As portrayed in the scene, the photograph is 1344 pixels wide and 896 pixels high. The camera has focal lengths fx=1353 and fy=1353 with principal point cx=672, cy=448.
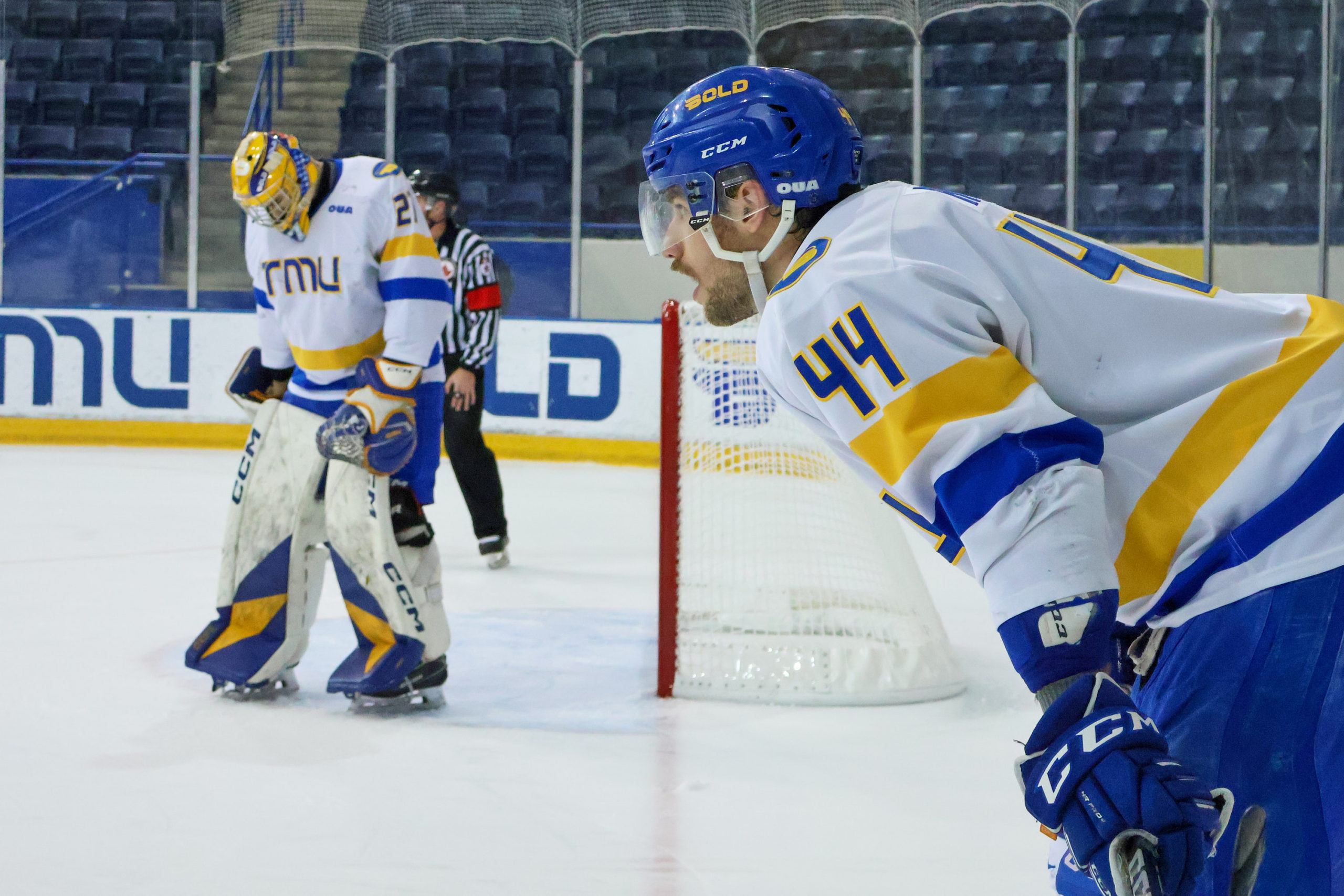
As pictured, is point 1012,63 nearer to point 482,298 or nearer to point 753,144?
point 482,298

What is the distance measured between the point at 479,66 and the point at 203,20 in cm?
204

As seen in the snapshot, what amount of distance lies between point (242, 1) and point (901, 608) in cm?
697

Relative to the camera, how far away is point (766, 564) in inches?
120

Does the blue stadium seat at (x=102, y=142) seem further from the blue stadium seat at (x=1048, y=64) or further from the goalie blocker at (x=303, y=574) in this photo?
the goalie blocker at (x=303, y=574)

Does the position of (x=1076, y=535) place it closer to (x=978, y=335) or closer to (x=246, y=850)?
(x=978, y=335)

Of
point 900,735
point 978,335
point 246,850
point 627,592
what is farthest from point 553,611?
point 978,335

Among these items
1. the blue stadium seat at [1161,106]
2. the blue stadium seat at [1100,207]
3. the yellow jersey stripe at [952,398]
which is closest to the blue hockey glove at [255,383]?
the yellow jersey stripe at [952,398]

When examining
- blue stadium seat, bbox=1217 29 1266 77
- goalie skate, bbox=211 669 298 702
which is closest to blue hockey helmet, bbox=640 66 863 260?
goalie skate, bbox=211 669 298 702

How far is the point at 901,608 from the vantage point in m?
2.99

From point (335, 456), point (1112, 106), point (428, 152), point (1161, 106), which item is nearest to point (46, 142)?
point (428, 152)

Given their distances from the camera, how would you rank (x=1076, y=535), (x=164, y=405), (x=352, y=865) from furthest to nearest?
(x=164, y=405) < (x=352, y=865) < (x=1076, y=535)

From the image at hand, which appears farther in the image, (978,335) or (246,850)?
(246,850)

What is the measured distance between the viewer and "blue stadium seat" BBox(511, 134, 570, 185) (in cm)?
891

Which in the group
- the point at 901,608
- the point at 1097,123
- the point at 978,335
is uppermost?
the point at 1097,123
